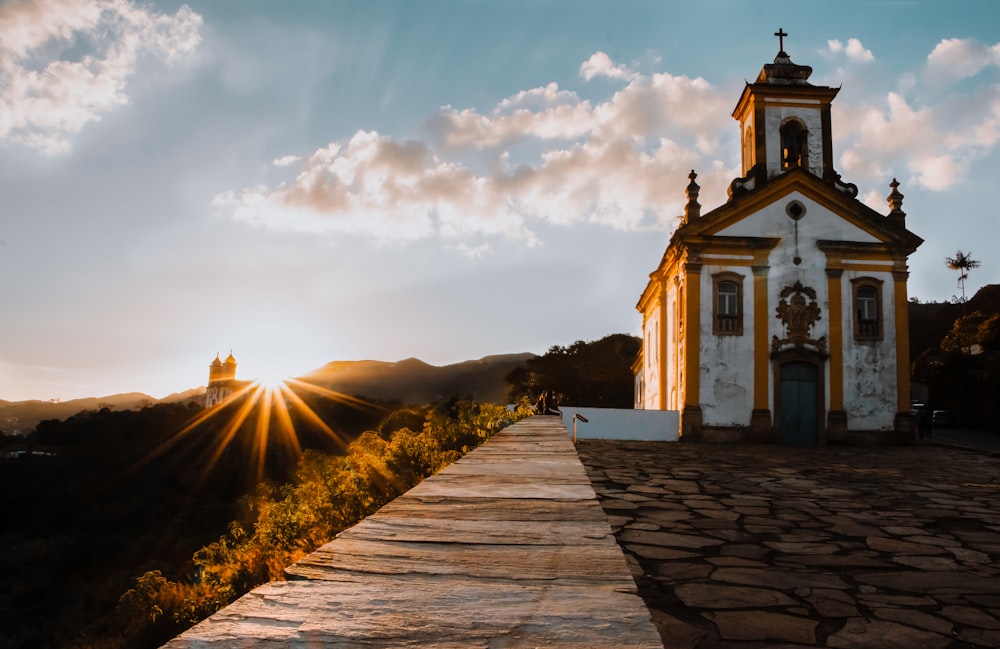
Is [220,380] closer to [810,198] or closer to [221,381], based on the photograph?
[221,381]

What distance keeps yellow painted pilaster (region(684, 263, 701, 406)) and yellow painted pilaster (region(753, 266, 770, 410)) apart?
5.09 ft

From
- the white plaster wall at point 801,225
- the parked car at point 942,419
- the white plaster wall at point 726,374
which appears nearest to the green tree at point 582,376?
the parked car at point 942,419

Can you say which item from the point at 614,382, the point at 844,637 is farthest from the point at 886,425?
the point at 614,382

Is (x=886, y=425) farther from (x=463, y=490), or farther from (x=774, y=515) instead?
(x=463, y=490)

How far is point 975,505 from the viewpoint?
6348 mm

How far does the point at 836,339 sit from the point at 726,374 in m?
3.22

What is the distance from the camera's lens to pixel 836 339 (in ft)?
60.4

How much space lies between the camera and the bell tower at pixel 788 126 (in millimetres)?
20359

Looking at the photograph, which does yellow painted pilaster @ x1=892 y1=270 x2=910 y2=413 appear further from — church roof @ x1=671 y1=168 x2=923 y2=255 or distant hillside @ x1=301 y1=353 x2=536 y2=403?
distant hillside @ x1=301 y1=353 x2=536 y2=403

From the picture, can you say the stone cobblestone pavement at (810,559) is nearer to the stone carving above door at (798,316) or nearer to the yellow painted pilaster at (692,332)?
the yellow painted pilaster at (692,332)

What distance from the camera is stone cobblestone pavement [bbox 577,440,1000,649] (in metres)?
2.61

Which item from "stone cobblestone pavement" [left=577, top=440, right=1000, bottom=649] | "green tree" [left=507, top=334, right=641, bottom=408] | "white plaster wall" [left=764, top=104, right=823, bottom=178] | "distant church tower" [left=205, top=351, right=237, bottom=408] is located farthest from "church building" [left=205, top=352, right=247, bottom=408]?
"stone cobblestone pavement" [left=577, top=440, right=1000, bottom=649]

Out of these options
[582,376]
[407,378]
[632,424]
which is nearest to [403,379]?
[407,378]

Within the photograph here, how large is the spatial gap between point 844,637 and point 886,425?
18385 mm
